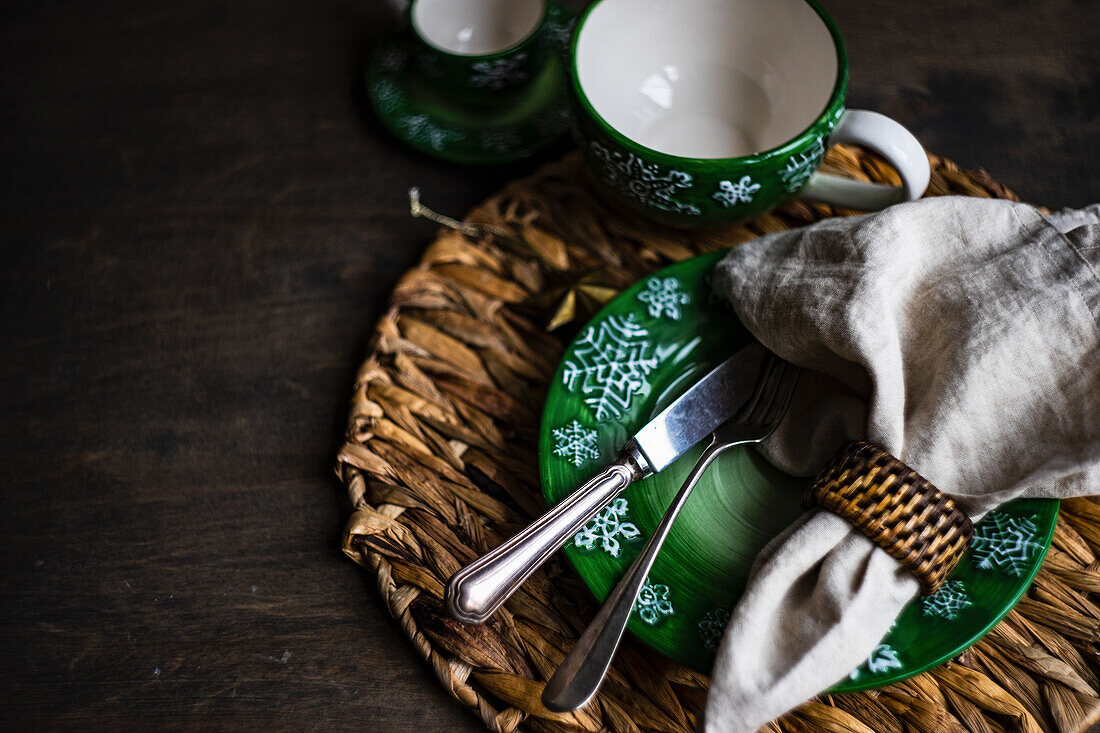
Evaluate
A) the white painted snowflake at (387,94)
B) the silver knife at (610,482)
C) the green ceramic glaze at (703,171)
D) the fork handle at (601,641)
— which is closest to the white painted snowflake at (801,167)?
the green ceramic glaze at (703,171)

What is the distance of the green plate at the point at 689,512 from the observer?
440 millimetres

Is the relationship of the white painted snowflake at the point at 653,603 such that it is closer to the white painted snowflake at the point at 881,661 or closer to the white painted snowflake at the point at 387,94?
the white painted snowflake at the point at 881,661

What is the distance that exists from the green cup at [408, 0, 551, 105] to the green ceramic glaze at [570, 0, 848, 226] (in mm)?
106

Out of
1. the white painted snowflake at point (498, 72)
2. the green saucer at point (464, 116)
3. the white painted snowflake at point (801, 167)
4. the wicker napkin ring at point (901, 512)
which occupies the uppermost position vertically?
the white painted snowflake at point (801, 167)

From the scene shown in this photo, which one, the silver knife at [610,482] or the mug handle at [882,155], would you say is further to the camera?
the mug handle at [882,155]

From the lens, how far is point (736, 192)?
0.55 metres

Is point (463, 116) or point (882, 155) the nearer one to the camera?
point (882, 155)

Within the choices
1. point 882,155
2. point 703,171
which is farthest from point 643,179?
point 882,155

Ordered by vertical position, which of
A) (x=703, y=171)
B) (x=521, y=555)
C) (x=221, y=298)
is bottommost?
(x=221, y=298)

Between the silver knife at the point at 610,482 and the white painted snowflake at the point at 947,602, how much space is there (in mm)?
141

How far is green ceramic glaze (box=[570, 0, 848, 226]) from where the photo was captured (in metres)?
0.53

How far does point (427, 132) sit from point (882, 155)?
346mm

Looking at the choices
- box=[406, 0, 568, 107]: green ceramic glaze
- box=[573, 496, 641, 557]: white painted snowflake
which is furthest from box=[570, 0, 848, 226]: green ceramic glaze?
box=[573, 496, 641, 557]: white painted snowflake

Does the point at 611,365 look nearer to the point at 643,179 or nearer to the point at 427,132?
the point at 643,179
